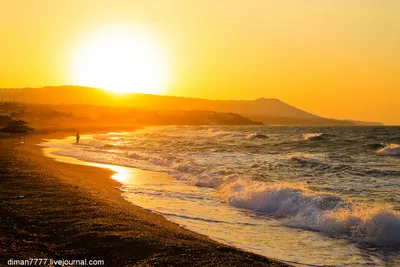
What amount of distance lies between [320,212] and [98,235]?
807 cm

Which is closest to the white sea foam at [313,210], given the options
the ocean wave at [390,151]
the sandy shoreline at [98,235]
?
the sandy shoreline at [98,235]

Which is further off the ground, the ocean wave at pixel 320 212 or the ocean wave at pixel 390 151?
the ocean wave at pixel 390 151

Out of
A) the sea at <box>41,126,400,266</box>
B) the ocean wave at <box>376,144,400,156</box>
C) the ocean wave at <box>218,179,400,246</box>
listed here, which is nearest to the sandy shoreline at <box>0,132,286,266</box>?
the sea at <box>41,126,400,266</box>

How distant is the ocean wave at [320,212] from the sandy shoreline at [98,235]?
179 inches

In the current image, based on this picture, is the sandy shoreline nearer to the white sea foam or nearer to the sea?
the sea

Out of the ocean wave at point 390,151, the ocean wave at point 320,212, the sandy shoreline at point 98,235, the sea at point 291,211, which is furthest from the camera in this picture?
the ocean wave at point 390,151

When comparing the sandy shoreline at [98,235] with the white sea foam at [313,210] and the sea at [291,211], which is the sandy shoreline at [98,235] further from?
the white sea foam at [313,210]

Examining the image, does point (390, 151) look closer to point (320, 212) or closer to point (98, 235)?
point (320, 212)

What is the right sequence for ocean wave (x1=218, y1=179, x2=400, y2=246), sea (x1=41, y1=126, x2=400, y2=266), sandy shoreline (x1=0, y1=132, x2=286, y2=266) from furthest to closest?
ocean wave (x1=218, y1=179, x2=400, y2=246) → sea (x1=41, y1=126, x2=400, y2=266) → sandy shoreline (x1=0, y1=132, x2=286, y2=266)

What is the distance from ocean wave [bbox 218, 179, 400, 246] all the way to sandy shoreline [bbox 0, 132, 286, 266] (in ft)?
14.9

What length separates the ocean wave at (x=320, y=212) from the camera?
12.2m

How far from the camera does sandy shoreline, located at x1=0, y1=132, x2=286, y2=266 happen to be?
8602 mm

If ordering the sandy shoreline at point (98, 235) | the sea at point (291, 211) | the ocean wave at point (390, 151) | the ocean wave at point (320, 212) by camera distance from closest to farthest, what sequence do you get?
the sandy shoreline at point (98, 235), the sea at point (291, 211), the ocean wave at point (320, 212), the ocean wave at point (390, 151)

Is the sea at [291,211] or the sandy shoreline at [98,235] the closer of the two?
the sandy shoreline at [98,235]
